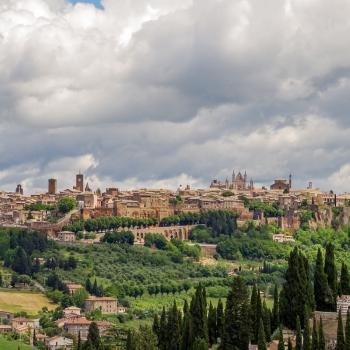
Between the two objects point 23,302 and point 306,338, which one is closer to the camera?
point 306,338

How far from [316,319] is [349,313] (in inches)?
188

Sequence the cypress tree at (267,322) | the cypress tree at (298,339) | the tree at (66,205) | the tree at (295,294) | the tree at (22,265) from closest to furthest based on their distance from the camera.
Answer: the cypress tree at (298,339), the cypress tree at (267,322), the tree at (295,294), the tree at (22,265), the tree at (66,205)

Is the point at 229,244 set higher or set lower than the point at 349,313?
higher

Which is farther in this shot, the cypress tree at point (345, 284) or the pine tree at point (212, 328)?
the pine tree at point (212, 328)

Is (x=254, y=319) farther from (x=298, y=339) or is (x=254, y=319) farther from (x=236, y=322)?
(x=298, y=339)

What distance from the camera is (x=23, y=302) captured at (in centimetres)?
12031

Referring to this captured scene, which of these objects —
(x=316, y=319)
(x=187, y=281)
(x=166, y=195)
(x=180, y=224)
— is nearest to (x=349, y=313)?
(x=316, y=319)

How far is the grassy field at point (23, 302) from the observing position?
118m

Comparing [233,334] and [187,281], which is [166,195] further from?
[233,334]

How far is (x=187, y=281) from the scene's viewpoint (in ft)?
427

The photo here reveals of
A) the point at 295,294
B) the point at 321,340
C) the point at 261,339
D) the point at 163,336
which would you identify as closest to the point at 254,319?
the point at 295,294

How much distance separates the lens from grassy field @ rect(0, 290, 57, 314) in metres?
118

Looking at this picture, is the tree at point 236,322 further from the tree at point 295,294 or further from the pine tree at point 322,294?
the pine tree at point 322,294

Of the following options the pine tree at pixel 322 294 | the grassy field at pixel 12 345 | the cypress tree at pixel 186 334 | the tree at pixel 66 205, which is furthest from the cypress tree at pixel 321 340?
the tree at pixel 66 205
